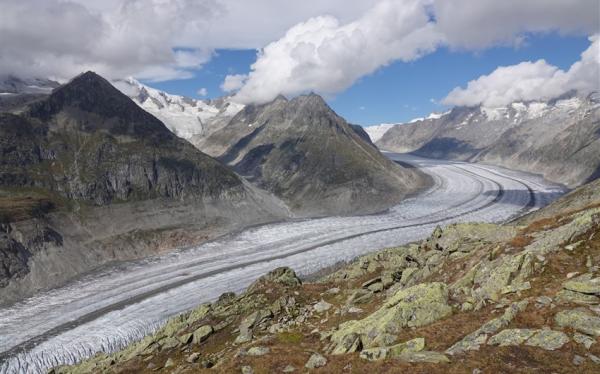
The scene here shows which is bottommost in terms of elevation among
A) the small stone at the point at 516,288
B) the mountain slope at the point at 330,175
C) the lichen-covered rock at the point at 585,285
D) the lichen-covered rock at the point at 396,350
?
the lichen-covered rock at the point at 396,350

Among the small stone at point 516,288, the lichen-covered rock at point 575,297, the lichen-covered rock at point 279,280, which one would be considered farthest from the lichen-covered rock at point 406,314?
the lichen-covered rock at point 279,280

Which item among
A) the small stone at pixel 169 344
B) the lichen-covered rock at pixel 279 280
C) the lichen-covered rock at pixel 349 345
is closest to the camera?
the lichen-covered rock at pixel 349 345

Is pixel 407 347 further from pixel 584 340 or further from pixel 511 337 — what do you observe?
pixel 584 340

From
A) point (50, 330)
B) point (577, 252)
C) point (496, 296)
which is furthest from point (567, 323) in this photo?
point (50, 330)

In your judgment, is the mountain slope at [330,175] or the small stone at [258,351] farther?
the mountain slope at [330,175]

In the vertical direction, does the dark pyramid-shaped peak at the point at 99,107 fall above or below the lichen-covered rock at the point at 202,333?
above

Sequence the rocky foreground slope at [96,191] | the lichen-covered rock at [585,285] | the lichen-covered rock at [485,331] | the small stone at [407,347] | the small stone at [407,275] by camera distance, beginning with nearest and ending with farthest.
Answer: the lichen-covered rock at [485,331] → the small stone at [407,347] → the lichen-covered rock at [585,285] → the small stone at [407,275] → the rocky foreground slope at [96,191]

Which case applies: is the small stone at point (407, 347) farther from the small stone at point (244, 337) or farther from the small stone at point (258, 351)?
the small stone at point (244, 337)

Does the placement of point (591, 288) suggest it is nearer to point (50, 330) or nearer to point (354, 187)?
point (50, 330)

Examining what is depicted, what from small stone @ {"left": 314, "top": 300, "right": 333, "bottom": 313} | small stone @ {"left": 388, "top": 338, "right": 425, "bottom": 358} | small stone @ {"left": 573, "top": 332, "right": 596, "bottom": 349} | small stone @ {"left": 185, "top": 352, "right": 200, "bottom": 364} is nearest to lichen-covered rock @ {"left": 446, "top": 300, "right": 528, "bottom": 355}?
small stone @ {"left": 388, "top": 338, "right": 425, "bottom": 358}
